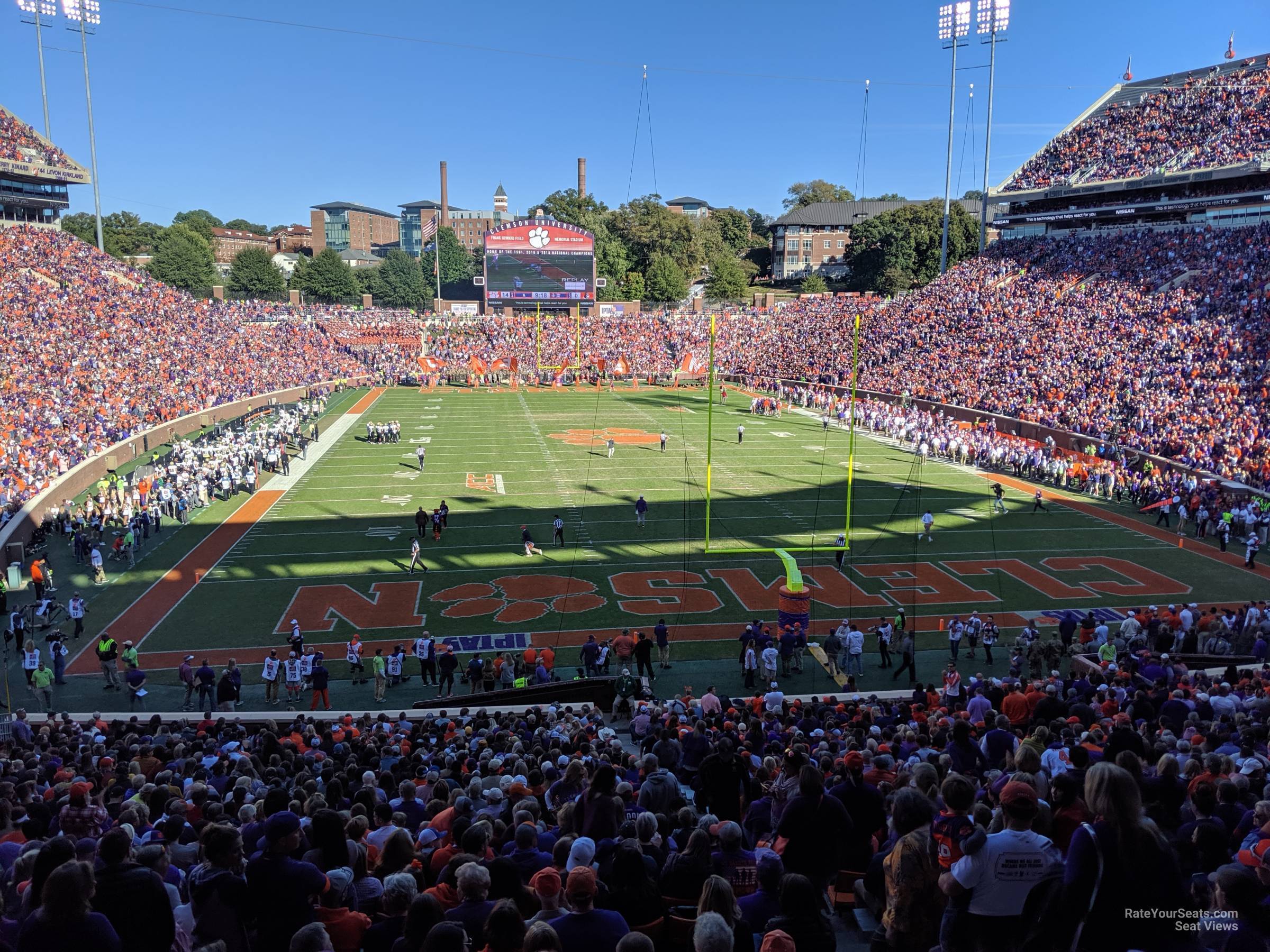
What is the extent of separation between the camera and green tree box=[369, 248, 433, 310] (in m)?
109

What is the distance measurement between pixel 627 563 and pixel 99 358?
101 feet

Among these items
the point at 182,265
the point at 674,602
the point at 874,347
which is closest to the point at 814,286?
the point at 874,347

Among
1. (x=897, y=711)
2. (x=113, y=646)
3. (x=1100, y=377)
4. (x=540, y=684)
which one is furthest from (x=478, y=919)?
(x=1100, y=377)

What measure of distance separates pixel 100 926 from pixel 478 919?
1.67 metres

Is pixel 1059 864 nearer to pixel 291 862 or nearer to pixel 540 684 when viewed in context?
pixel 291 862

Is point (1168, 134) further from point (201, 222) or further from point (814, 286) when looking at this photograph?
point (201, 222)

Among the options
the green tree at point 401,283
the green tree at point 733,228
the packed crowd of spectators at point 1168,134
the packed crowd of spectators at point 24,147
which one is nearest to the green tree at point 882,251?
the packed crowd of spectators at point 1168,134

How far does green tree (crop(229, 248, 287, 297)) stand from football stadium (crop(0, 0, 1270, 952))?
3520 centimetres

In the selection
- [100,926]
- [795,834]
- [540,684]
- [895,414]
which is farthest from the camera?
[895,414]

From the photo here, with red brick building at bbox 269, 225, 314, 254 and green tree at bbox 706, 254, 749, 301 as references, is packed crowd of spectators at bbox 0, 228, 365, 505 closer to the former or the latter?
green tree at bbox 706, 254, 749, 301

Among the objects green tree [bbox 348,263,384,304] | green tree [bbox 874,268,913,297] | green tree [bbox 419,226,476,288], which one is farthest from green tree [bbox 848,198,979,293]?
green tree [bbox 348,263,384,304]

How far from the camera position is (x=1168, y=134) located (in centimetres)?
5481

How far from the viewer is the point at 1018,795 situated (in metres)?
4.66

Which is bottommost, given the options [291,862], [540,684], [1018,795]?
[540,684]
